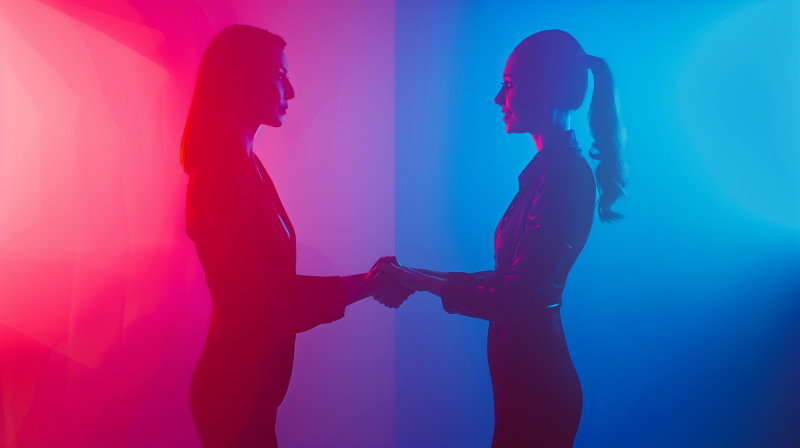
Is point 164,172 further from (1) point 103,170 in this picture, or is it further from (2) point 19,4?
(2) point 19,4

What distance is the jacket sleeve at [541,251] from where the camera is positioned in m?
1.43

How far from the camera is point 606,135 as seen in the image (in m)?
1.68

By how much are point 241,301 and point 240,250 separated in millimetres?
173

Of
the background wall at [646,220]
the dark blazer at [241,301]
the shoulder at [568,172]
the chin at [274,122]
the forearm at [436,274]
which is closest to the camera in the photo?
the dark blazer at [241,301]

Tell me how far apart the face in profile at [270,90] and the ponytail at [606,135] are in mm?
1248

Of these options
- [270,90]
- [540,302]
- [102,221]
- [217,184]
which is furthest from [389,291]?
[102,221]

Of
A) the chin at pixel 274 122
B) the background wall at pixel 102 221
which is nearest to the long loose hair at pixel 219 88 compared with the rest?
the chin at pixel 274 122

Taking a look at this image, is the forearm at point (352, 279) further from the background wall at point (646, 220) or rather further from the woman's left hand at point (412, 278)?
the background wall at point (646, 220)

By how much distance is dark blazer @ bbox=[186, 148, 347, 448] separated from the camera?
1368mm

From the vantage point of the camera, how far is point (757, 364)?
6.54ft

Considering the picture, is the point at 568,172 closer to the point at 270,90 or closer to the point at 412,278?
the point at 412,278

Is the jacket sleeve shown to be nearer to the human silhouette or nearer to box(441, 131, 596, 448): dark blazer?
box(441, 131, 596, 448): dark blazer

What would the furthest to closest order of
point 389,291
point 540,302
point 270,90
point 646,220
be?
point 646,220
point 389,291
point 270,90
point 540,302

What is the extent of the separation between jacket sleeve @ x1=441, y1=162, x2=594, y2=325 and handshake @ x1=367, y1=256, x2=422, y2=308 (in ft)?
1.27
